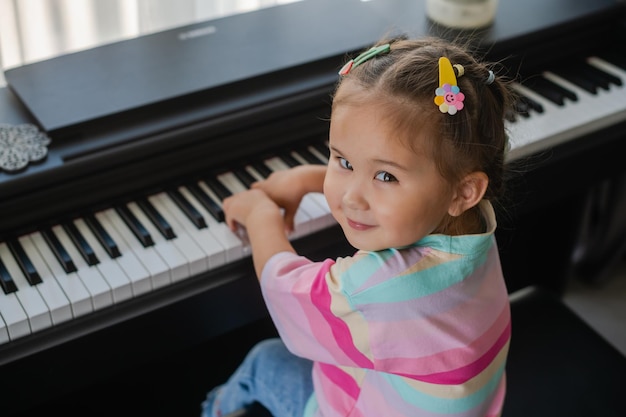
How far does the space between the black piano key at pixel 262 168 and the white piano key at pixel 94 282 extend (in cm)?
37

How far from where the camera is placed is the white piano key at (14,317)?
1.27 metres

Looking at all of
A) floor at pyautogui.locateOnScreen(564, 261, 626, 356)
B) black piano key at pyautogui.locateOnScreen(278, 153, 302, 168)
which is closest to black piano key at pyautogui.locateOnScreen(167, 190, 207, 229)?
black piano key at pyautogui.locateOnScreen(278, 153, 302, 168)

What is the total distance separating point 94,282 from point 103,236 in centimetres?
11

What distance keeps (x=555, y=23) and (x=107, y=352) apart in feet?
3.85

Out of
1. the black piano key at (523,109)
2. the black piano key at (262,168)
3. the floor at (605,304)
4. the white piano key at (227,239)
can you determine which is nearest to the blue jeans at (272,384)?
the white piano key at (227,239)

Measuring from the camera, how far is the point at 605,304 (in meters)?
2.48

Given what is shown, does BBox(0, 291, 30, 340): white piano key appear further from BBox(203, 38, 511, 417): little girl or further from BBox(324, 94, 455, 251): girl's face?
BBox(324, 94, 455, 251): girl's face

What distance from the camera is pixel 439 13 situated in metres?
1.84

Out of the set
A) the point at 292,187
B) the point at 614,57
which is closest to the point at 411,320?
the point at 292,187

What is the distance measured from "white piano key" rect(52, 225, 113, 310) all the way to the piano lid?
23cm

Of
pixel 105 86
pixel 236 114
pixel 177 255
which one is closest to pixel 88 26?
pixel 105 86

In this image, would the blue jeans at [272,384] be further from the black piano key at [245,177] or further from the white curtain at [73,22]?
the white curtain at [73,22]

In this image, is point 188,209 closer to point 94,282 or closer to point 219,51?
point 94,282

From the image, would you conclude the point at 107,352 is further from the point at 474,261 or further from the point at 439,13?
the point at 439,13
